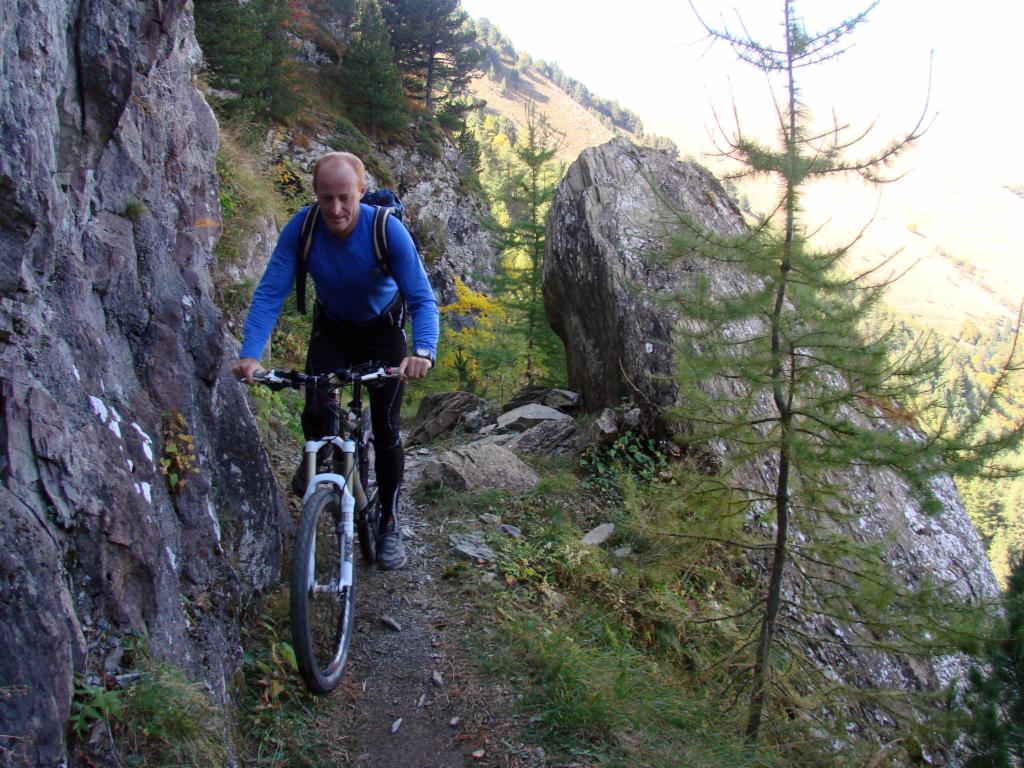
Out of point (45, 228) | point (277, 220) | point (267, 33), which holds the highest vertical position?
point (267, 33)

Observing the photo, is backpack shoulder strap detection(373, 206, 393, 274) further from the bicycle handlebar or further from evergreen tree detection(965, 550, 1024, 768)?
evergreen tree detection(965, 550, 1024, 768)

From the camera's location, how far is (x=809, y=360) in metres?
4.30

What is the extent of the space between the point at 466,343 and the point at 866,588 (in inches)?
485

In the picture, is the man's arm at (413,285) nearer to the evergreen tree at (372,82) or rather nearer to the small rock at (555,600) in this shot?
the small rock at (555,600)

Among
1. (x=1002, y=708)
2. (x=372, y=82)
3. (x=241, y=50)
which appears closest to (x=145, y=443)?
(x=1002, y=708)

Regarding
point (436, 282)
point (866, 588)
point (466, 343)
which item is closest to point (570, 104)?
point (436, 282)

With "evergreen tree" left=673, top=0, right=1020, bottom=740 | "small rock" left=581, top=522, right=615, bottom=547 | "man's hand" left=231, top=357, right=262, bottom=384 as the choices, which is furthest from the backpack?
"small rock" left=581, top=522, right=615, bottom=547

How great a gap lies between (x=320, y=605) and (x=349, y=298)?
1.80 m

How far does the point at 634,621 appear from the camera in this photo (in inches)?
212

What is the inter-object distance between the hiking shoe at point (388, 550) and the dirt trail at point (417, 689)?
0.25 ft

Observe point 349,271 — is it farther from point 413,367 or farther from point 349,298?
point 413,367

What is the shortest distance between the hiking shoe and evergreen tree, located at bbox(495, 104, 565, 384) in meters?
9.08

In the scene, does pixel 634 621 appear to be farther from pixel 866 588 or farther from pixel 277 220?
pixel 277 220

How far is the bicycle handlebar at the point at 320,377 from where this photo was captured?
3.44m
